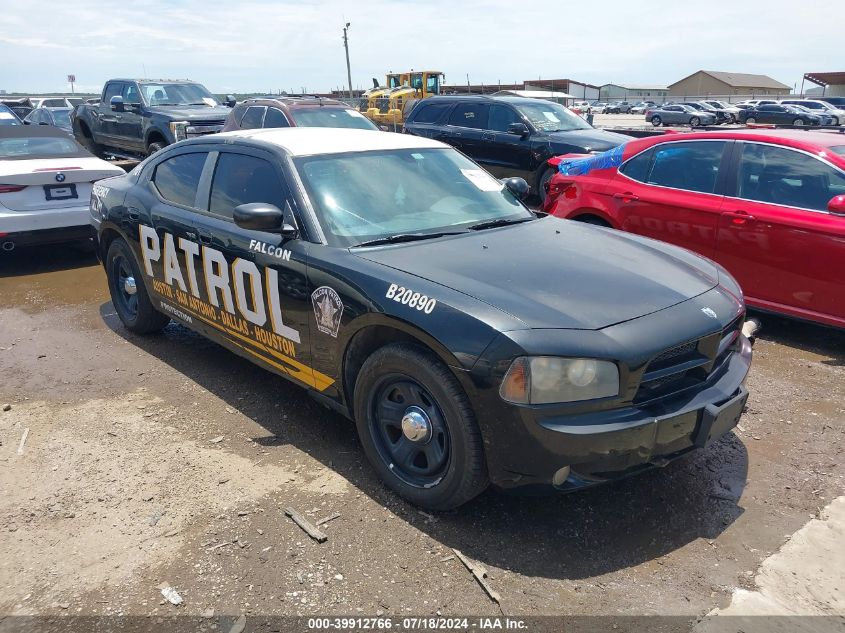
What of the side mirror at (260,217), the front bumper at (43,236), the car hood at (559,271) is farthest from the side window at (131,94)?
the car hood at (559,271)

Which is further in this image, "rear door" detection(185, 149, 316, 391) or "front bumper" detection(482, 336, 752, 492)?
"rear door" detection(185, 149, 316, 391)

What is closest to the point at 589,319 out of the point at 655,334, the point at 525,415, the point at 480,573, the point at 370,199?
the point at 655,334

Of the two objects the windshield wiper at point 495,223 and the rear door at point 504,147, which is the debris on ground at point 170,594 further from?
the rear door at point 504,147

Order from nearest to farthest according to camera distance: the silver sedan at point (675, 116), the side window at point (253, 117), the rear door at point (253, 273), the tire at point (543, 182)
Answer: the rear door at point (253, 273)
the tire at point (543, 182)
the side window at point (253, 117)
the silver sedan at point (675, 116)

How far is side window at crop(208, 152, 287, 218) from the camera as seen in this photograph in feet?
12.6

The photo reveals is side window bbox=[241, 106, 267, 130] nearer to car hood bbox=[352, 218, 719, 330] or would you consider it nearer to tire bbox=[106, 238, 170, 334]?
tire bbox=[106, 238, 170, 334]

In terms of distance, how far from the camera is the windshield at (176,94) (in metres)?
13.0

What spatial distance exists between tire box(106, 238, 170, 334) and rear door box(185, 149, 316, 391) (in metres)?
1.14

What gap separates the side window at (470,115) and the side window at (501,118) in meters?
0.12

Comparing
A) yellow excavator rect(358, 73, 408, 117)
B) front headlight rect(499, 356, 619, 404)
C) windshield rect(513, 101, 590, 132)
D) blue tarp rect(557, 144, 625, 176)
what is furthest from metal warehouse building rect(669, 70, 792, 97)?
front headlight rect(499, 356, 619, 404)

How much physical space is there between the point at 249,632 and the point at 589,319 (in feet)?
5.78

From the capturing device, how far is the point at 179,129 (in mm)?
12047

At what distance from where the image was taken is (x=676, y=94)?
9475cm

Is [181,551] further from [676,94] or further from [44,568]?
[676,94]
